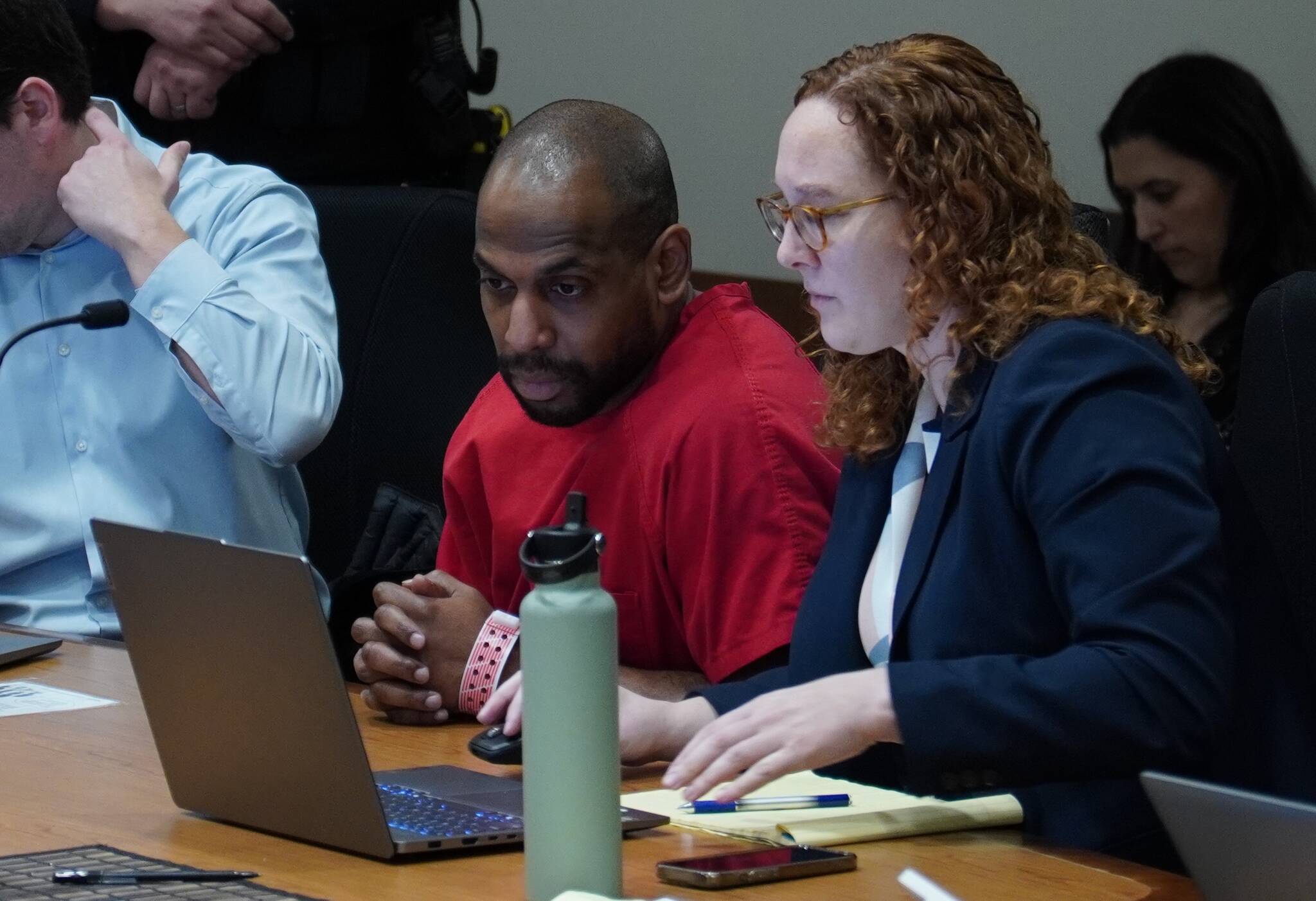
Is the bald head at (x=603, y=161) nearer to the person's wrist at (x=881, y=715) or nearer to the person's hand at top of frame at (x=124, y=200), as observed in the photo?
the person's hand at top of frame at (x=124, y=200)

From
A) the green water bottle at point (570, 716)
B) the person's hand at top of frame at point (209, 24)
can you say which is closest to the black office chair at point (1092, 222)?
the green water bottle at point (570, 716)

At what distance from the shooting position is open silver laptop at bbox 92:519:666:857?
104 centimetres

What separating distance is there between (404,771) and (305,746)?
0.71 ft

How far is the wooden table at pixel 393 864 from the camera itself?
1.04m

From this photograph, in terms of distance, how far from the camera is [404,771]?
4.22 feet

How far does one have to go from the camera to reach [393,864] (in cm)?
108

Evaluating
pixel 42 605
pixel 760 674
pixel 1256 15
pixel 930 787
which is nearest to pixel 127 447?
pixel 42 605

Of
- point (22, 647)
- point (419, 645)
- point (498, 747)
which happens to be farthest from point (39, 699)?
point (498, 747)

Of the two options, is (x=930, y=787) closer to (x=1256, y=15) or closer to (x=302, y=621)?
(x=302, y=621)

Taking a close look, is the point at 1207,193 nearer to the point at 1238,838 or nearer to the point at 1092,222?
the point at 1092,222

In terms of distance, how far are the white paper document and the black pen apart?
0.51 metres

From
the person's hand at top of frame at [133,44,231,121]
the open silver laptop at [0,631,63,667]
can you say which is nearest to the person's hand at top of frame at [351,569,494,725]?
the open silver laptop at [0,631,63,667]

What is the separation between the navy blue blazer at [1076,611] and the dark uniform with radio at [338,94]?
1.45 metres

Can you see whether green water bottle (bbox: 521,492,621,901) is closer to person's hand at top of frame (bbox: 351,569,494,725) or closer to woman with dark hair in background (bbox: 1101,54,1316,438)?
person's hand at top of frame (bbox: 351,569,494,725)
